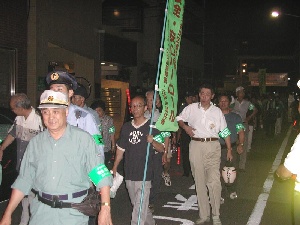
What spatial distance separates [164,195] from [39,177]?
18.0 ft

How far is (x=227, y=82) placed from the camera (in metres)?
49.7

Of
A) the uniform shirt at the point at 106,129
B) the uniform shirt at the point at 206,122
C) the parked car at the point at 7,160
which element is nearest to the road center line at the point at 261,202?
the uniform shirt at the point at 206,122

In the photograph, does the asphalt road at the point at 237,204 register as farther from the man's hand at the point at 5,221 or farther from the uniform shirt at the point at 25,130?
the man's hand at the point at 5,221

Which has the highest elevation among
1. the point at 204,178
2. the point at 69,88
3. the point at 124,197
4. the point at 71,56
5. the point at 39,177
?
the point at 71,56

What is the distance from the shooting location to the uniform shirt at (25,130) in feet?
22.2

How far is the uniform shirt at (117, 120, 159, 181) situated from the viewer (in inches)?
245

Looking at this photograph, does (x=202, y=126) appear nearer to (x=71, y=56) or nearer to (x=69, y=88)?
(x=69, y=88)

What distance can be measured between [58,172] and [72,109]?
170 cm

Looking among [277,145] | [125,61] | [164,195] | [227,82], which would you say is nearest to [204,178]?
[164,195]

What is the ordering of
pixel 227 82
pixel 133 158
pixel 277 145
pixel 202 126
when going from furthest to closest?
1. pixel 227 82
2. pixel 277 145
3. pixel 202 126
4. pixel 133 158

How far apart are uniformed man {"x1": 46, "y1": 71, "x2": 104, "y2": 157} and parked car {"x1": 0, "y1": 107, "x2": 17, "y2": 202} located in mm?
2141

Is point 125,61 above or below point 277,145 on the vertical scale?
above

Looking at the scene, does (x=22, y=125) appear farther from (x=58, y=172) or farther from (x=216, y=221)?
(x=58, y=172)

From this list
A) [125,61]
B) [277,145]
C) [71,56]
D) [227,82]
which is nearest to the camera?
[71,56]
